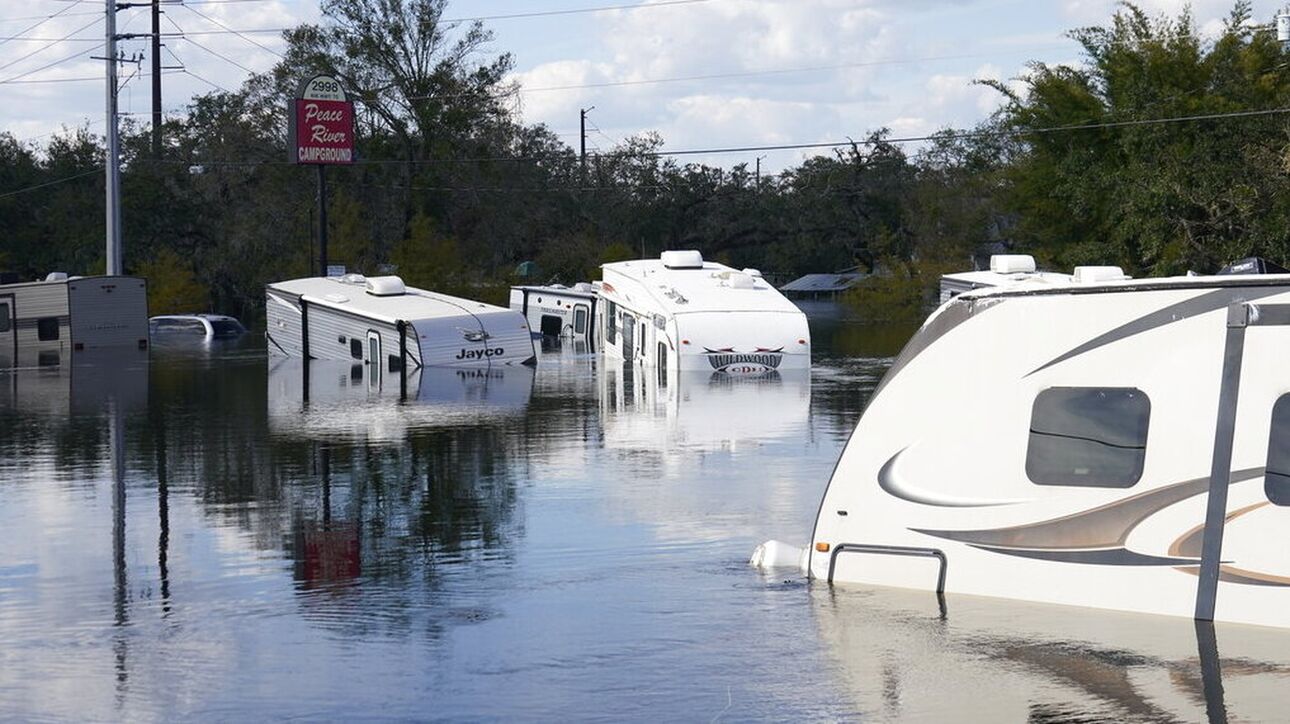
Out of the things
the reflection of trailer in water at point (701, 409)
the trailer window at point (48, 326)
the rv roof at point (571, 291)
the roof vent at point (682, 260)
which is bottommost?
the reflection of trailer in water at point (701, 409)

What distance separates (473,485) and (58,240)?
73.7m

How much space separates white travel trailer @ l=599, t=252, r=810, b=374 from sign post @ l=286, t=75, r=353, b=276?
1859cm

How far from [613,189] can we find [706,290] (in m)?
65.6

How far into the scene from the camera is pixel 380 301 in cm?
4325

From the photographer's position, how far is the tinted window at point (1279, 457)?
9305mm

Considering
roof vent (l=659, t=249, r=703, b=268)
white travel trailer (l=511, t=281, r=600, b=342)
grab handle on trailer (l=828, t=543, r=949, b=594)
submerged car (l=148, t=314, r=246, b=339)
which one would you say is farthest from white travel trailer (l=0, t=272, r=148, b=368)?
grab handle on trailer (l=828, t=543, r=949, b=594)

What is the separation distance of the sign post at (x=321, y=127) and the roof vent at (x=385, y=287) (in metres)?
12.9

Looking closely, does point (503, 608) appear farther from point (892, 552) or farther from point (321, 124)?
point (321, 124)

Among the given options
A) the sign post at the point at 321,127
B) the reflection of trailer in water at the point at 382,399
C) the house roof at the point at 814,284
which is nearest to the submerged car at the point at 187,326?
the sign post at the point at 321,127

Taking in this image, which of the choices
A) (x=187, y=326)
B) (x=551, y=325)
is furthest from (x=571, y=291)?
(x=187, y=326)

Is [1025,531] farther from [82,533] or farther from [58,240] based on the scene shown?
[58,240]

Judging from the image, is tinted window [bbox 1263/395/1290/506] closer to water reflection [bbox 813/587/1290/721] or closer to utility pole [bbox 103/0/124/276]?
water reflection [bbox 813/587/1290/721]

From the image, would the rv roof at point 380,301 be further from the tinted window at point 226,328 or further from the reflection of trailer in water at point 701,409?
the tinted window at point 226,328

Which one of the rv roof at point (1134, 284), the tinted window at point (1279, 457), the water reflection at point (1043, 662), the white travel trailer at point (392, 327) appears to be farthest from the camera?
the white travel trailer at point (392, 327)
